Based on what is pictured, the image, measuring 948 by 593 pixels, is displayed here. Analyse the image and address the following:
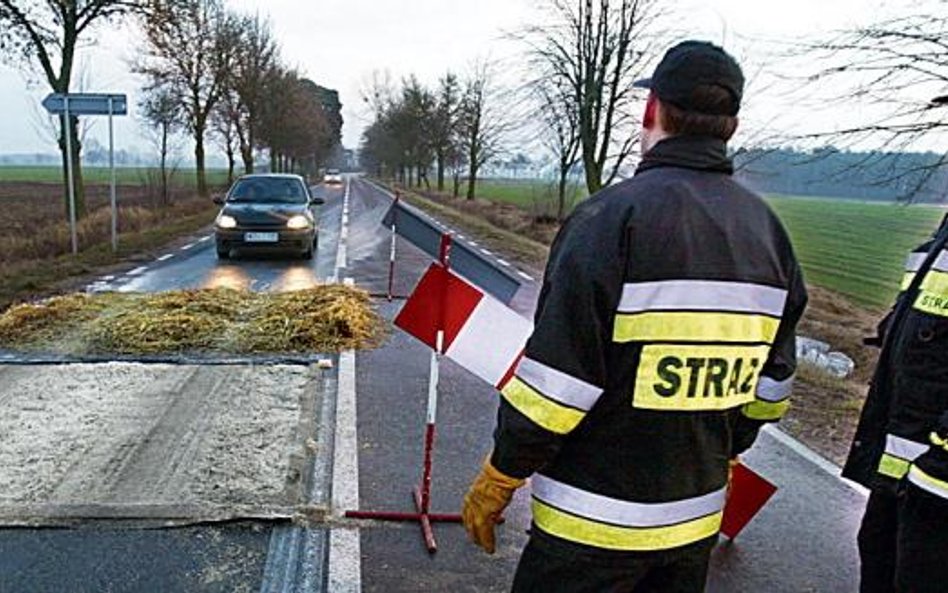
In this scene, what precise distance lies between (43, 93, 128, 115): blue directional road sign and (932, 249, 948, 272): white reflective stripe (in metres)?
15.1

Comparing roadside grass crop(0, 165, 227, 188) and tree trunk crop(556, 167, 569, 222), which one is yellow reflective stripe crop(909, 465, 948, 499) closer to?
tree trunk crop(556, 167, 569, 222)

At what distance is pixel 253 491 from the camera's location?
182 inches

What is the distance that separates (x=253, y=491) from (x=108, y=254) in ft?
42.8

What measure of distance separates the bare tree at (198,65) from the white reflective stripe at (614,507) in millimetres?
29562

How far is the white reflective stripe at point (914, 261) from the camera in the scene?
290 cm

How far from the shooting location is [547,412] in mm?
2125

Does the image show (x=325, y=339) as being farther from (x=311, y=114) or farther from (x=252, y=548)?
(x=311, y=114)

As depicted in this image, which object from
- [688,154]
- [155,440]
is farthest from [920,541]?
[155,440]

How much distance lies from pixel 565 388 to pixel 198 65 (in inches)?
1377

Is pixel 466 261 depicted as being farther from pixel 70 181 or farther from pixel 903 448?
pixel 70 181

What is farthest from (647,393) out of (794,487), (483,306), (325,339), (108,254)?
(108,254)

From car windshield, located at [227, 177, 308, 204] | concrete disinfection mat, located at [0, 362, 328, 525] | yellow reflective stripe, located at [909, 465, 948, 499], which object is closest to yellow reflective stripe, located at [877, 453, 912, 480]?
yellow reflective stripe, located at [909, 465, 948, 499]

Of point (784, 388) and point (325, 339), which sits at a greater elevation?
point (784, 388)

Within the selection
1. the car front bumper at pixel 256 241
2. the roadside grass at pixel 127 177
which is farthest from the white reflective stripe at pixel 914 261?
the roadside grass at pixel 127 177
